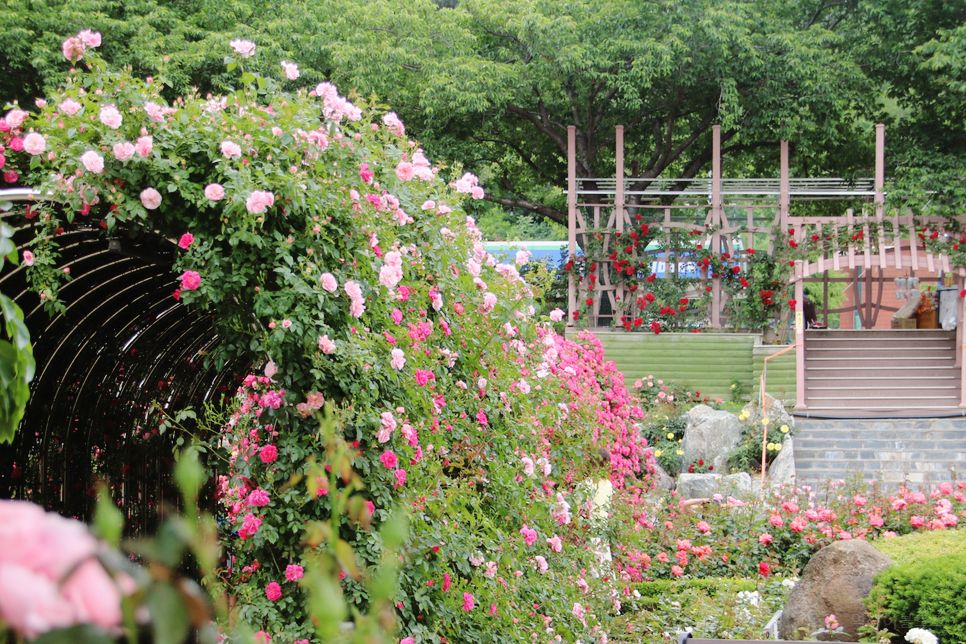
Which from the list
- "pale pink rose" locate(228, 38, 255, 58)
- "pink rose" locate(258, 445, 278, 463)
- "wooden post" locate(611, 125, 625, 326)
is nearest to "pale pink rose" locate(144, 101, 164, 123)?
"pale pink rose" locate(228, 38, 255, 58)

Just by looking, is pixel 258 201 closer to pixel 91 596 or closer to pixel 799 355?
pixel 91 596

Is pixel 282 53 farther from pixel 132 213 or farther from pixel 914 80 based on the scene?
pixel 132 213

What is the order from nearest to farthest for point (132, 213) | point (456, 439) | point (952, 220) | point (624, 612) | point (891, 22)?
point (132, 213) < point (456, 439) < point (624, 612) < point (952, 220) < point (891, 22)

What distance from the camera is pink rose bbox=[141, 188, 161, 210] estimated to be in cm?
257

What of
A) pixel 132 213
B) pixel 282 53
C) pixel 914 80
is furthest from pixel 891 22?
pixel 132 213

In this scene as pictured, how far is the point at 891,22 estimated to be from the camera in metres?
15.1

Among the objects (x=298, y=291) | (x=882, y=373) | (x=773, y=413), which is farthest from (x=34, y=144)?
Answer: (x=882, y=373)

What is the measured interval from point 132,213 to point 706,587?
5393 millimetres

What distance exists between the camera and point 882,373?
46.3 feet

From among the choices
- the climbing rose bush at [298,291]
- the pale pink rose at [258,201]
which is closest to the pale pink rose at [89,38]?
the climbing rose bush at [298,291]

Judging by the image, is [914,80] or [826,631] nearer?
[826,631]

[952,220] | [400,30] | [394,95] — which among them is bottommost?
[952,220]

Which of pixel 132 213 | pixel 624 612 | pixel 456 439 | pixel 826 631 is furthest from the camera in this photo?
pixel 624 612

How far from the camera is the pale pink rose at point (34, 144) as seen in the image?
2.55 meters
